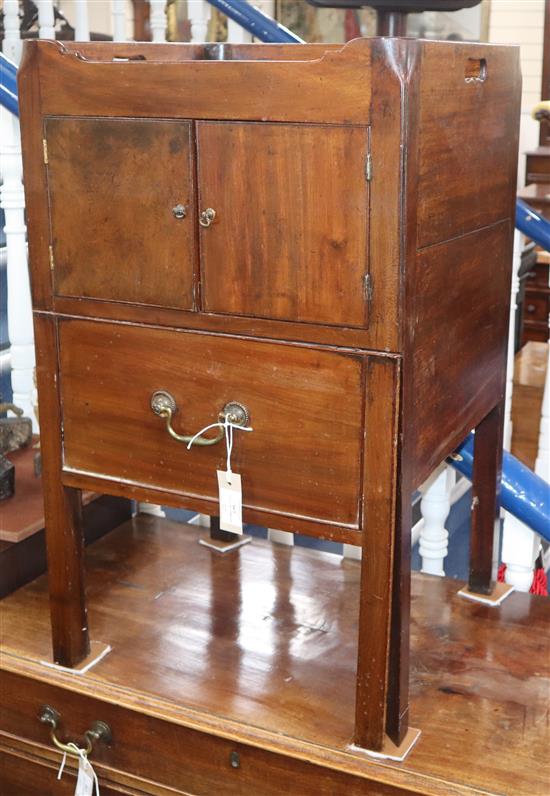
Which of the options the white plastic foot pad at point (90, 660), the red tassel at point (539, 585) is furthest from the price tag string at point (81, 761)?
the red tassel at point (539, 585)

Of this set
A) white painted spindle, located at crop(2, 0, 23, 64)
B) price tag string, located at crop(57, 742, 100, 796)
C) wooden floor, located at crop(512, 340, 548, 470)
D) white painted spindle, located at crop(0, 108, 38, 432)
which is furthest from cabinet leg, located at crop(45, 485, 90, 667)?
white painted spindle, located at crop(2, 0, 23, 64)

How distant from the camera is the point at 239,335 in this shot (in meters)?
1.36

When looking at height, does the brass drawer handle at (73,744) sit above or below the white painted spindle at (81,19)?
below

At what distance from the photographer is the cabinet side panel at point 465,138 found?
1.24 m

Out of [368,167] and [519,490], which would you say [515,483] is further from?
[368,167]

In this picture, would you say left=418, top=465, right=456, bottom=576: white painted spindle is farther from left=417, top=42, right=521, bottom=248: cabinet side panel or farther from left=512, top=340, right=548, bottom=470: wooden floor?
left=512, top=340, right=548, bottom=470: wooden floor

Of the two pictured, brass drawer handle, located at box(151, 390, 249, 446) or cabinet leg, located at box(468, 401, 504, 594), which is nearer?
brass drawer handle, located at box(151, 390, 249, 446)

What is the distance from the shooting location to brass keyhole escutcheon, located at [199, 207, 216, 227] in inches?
52.0

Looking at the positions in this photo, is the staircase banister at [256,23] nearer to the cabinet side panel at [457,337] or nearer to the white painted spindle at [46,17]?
the white painted spindle at [46,17]

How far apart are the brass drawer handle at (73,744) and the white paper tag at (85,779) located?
2 centimetres

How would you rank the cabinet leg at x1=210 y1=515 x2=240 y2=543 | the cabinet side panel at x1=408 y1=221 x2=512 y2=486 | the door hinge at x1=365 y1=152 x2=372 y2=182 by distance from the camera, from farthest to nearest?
the cabinet leg at x1=210 y1=515 x2=240 y2=543, the cabinet side panel at x1=408 y1=221 x2=512 y2=486, the door hinge at x1=365 y1=152 x2=372 y2=182

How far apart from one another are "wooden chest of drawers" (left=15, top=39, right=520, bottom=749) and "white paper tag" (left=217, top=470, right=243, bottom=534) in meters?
0.02

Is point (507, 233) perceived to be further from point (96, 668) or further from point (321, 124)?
point (96, 668)

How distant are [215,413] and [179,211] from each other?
278 mm
